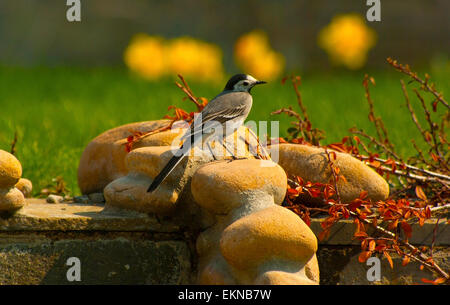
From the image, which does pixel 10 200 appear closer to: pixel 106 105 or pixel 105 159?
pixel 105 159

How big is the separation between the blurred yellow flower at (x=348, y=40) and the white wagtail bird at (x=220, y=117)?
595cm

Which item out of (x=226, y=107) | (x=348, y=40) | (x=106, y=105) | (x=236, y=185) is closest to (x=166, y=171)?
(x=236, y=185)

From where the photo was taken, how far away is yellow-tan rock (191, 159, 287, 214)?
3012 millimetres

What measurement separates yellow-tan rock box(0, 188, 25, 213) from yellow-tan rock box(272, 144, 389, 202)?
137 centimetres

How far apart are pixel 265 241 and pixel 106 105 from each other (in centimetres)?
486

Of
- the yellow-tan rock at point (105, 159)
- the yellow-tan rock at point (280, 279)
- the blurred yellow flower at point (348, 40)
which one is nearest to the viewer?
the yellow-tan rock at point (280, 279)

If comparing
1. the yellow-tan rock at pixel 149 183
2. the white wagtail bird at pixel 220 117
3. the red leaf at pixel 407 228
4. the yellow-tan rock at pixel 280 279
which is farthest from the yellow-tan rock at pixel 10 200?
the red leaf at pixel 407 228

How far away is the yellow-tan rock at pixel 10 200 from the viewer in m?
3.09

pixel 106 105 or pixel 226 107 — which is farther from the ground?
pixel 226 107

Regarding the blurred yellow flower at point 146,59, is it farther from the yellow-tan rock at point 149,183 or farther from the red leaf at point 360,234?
the red leaf at point 360,234

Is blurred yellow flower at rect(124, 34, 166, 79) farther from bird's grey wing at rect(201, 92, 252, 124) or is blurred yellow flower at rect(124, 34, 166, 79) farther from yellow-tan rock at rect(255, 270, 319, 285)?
yellow-tan rock at rect(255, 270, 319, 285)

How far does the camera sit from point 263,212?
2887 mm

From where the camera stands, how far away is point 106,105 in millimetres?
7324
